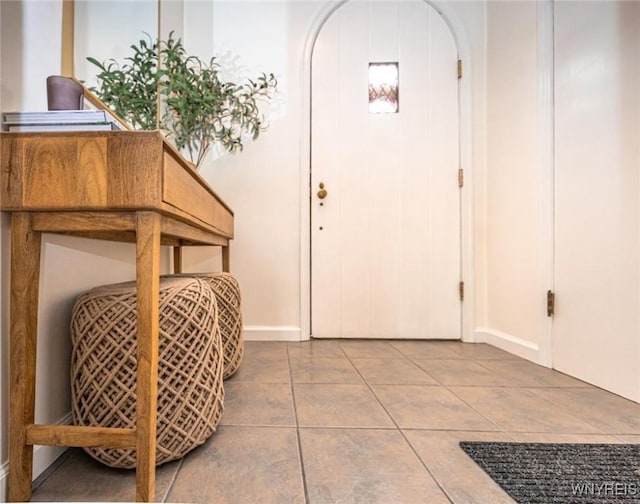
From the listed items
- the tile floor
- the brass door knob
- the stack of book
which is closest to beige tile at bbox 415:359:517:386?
the tile floor

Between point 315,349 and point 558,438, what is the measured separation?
47.7 inches

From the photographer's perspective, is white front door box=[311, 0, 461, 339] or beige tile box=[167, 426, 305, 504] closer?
beige tile box=[167, 426, 305, 504]

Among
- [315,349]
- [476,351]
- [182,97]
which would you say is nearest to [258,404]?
[315,349]

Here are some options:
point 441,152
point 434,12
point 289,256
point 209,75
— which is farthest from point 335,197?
point 434,12

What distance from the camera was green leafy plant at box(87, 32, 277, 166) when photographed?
140cm

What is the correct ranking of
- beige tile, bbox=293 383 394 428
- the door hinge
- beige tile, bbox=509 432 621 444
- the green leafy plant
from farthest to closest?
the door hinge
the green leafy plant
beige tile, bbox=293 383 394 428
beige tile, bbox=509 432 621 444

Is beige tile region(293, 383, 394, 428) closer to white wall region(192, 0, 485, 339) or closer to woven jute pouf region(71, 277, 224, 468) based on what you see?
woven jute pouf region(71, 277, 224, 468)

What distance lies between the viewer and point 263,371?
157cm

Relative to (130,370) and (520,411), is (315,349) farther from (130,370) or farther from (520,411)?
(130,370)

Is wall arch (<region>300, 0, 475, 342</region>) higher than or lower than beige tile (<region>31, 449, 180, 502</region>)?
higher

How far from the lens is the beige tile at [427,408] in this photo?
42.0 inches

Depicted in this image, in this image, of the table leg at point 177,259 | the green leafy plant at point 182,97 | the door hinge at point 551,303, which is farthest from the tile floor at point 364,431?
the green leafy plant at point 182,97

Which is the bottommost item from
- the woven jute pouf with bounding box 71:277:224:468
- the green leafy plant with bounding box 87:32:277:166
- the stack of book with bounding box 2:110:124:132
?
the woven jute pouf with bounding box 71:277:224:468

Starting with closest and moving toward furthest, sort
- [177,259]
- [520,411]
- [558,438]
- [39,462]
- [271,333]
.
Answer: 1. [39,462]
2. [558,438]
3. [520,411]
4. [177,259]
5. [271,333]
